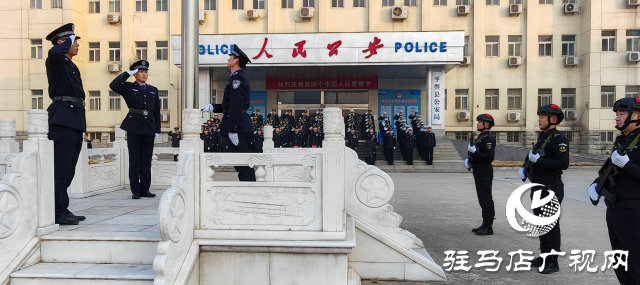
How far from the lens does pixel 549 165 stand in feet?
13.2

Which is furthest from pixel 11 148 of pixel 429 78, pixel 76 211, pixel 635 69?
pixel 635 69

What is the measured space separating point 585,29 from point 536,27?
2271mm

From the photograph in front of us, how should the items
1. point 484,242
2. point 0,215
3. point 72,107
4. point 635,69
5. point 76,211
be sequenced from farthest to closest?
point 635,69
point 484,242
point 76,211
point 72,107
point 0,215

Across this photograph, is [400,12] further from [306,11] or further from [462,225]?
[462,225]

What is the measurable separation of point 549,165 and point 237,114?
3.22m

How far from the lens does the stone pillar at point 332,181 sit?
331 centimetres

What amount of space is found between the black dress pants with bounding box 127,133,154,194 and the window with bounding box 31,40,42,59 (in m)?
21.3

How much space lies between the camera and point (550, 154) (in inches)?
162

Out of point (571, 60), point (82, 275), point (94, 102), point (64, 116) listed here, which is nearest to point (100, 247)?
point (82, 275)

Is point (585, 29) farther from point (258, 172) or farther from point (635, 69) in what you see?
point (258, 172)

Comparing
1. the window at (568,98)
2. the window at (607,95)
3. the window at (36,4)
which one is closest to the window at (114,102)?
the window at (36,4)

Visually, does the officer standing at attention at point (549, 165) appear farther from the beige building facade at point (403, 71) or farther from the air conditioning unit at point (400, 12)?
the air conditioning unit at point (400, 12)

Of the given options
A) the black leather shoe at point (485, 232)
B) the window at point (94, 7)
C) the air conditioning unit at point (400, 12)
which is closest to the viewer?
the black leather shoe at point (485, 232)

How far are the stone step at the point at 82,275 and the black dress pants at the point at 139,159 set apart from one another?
214cm
